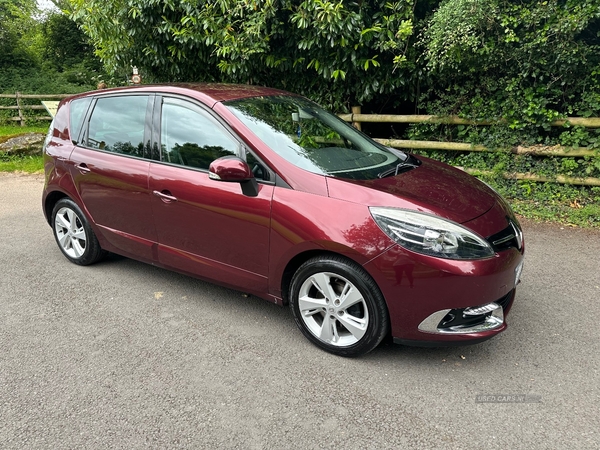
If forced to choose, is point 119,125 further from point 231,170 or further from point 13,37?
point 13,37

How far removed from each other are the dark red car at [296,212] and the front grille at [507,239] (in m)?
0.01

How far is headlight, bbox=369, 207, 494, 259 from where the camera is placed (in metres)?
2.72

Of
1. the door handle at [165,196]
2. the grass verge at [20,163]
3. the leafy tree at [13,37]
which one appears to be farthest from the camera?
the leafy tree at [13,37]

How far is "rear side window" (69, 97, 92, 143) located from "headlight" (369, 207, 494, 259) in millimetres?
3067

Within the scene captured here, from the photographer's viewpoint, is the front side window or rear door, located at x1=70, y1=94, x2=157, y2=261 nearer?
the front side window

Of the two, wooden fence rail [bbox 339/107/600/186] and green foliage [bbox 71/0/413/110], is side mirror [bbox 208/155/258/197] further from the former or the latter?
wooden fence rail [bbox 339/107/600/186]

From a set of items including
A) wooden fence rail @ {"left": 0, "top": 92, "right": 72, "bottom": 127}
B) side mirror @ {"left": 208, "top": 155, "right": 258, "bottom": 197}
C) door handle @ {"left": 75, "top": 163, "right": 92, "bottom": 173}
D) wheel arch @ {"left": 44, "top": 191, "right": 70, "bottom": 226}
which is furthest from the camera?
wooden fence rail @ {"left": 0, "top": 92, "right": 72, "bottom": 127}

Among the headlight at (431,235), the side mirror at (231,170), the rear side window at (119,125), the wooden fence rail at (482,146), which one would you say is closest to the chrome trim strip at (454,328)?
the headlight at (431,235)

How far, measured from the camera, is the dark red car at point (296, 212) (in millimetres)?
2764

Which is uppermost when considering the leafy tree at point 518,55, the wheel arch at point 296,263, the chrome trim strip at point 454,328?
the leafy tree at point 518,55

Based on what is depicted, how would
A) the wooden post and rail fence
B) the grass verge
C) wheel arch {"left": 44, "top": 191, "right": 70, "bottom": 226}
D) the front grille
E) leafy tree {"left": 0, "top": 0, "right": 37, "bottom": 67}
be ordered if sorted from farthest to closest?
leafy tree {"left": 0, "top": 0, "right": 37, "bottom": 67} < the grass verge < the wooden post and rail fence < wheel arch {"left": 44, "top": 191, "right": 70, "bottom": 226} < the front grille

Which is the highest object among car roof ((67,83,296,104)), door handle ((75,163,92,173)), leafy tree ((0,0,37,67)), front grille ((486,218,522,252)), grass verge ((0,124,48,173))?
leafy tree ((0,0,37,67))

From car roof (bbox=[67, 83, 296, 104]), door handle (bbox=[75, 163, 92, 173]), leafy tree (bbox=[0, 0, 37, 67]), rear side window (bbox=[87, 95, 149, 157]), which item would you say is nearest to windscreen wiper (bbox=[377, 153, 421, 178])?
car roof (bbox=[67, 83, 296, 104])

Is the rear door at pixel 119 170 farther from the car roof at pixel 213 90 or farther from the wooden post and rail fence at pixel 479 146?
the wooden post and rail fence at pixel 479 146
